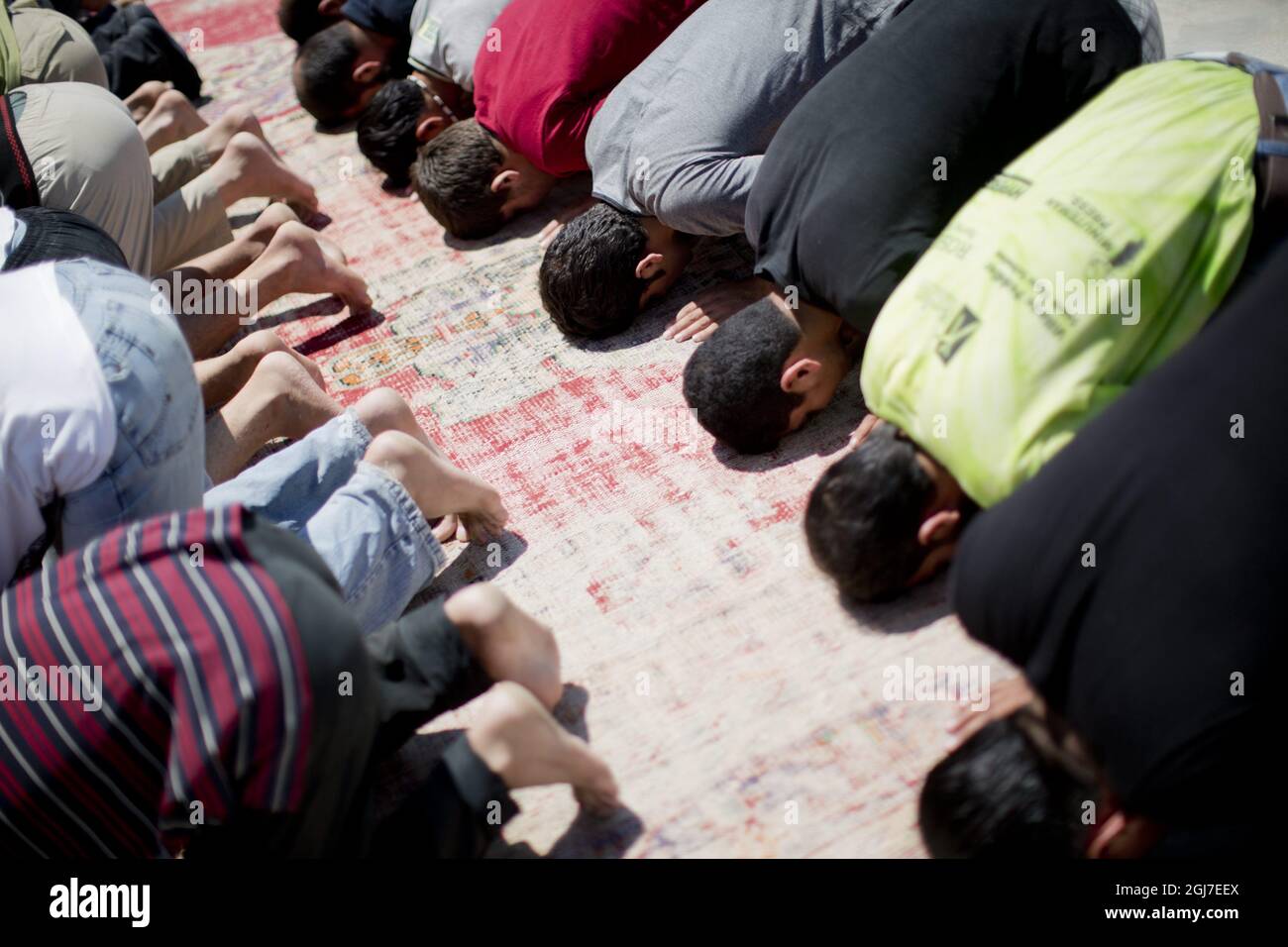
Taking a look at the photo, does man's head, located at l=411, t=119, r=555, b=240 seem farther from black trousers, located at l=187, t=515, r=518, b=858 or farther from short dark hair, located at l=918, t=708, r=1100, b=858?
short dark hair, located at l=918, t=708, r=1100, b=858

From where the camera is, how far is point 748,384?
2457 mm

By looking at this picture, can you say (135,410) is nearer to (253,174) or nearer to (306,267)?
(306,267)

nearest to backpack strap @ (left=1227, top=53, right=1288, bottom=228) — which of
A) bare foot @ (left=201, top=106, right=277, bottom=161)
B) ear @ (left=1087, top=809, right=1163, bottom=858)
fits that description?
ear @ (left=1087, top=809, right=1163, bottom=858)

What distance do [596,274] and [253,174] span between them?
1.38 meters

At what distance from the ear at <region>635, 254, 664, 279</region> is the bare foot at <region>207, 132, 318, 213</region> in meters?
1.41

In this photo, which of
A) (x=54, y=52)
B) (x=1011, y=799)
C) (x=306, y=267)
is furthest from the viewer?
(x=54, y=52)

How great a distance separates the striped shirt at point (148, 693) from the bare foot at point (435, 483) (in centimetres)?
60

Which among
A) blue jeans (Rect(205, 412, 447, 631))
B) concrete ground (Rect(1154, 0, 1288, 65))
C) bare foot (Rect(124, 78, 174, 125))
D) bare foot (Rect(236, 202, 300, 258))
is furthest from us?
bare foot (Rect(124, 78, 174, 125))

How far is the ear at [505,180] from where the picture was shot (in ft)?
11.1

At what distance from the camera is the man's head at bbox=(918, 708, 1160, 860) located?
1.61m

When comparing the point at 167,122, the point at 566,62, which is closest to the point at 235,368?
the point at 566,62

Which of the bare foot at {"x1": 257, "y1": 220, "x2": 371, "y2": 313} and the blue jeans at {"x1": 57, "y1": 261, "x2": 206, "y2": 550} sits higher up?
the blue jeans at {"x1": 57, "y1": 261, "x2": 206, "y2": 550}
